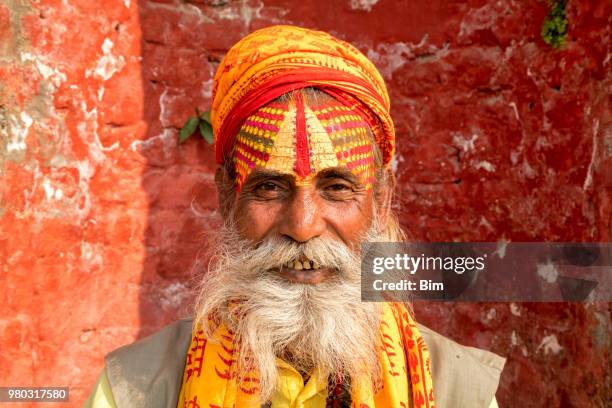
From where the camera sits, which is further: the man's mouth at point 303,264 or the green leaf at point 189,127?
the green leaf at point 189,127

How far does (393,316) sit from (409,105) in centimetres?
172

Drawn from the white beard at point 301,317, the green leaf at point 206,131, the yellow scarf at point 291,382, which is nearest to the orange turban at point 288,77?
the white beard at point 301,317

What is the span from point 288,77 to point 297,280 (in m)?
0.61

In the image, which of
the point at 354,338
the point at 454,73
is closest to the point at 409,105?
the point at 454,73

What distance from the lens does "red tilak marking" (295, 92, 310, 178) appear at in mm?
1916

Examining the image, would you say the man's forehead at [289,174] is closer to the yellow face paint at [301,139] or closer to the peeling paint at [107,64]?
the yellow face paint at [301,139]

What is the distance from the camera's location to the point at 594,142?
3107 mm

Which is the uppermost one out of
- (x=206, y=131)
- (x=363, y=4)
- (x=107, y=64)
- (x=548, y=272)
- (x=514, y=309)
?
(x=363, y=4)

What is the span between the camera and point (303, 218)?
74.5 inches

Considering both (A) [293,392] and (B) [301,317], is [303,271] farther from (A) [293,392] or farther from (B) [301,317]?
(A) [293,392]

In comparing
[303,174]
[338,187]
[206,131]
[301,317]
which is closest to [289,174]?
[303,174]

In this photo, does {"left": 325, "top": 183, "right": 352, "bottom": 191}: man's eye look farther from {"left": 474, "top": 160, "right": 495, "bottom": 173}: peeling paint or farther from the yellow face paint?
{"left": 474, "top": 160, "right": 495, "bottom": 173}: peeling paint

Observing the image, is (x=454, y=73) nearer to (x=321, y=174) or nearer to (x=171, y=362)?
(x=321, y=174)

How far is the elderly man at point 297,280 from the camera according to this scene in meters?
1.91
